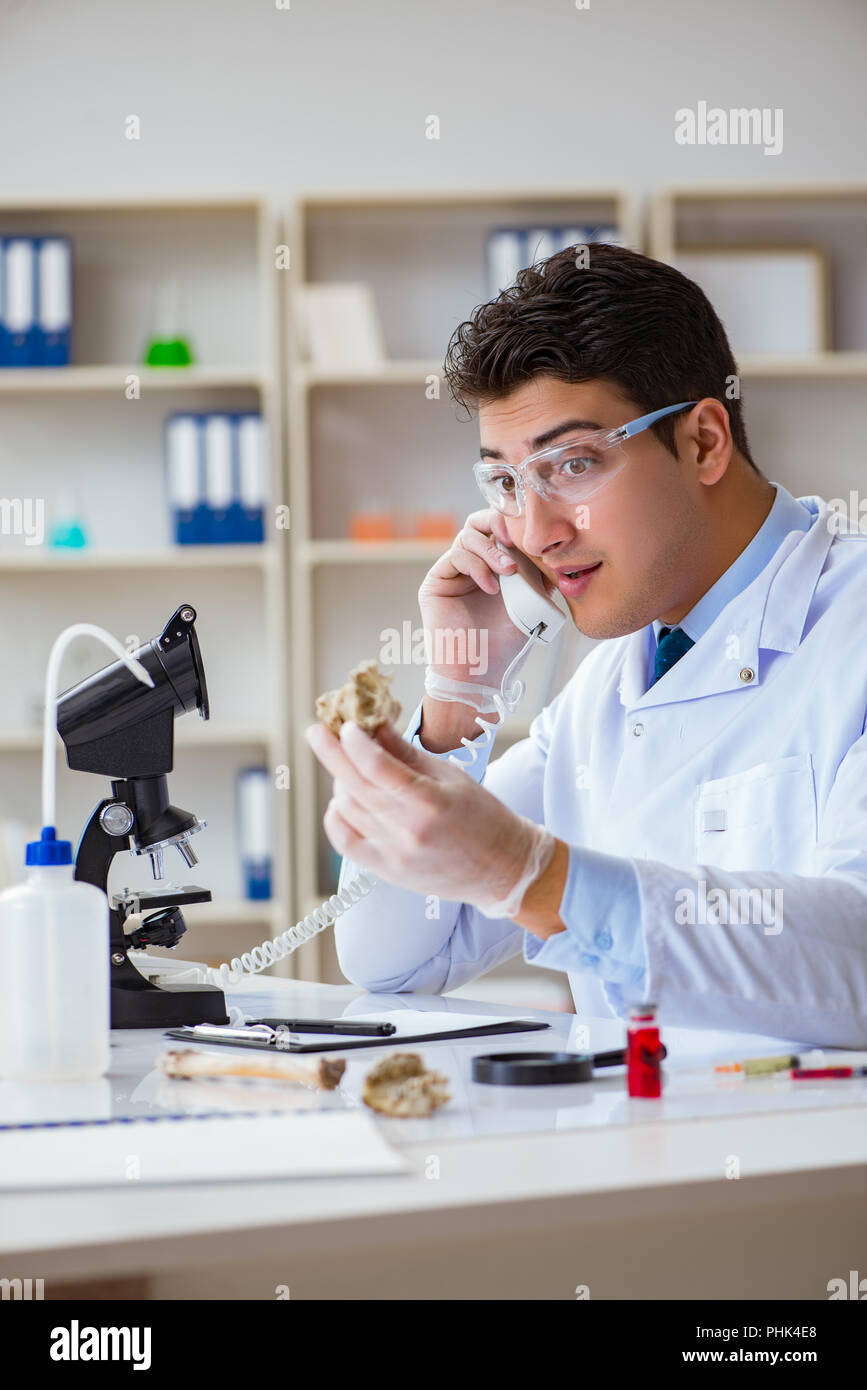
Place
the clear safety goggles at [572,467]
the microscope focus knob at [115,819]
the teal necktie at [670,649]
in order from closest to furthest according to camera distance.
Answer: the microscope focus knob at [115,819], the clear safety goggles at [572,467], the teal necktie at [670,649]

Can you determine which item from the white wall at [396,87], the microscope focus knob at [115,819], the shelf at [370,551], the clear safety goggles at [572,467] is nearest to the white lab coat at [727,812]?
the clear safety goggles at [572,467]

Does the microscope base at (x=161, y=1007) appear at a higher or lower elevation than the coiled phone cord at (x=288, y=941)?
lower

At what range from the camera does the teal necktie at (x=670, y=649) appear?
180 cm

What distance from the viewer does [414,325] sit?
12.9ft

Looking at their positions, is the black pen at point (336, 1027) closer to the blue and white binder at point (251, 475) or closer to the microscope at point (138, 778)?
the microscope at point (138, 778)

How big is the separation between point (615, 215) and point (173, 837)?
2951mm

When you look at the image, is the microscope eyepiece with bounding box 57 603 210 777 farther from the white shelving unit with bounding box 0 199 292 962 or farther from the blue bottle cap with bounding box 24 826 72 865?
the white shelving unit with bounding box 0 199 292 962

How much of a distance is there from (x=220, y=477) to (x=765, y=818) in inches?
95.6

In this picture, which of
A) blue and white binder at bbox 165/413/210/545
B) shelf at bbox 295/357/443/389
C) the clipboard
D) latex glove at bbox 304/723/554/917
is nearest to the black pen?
the clipboard

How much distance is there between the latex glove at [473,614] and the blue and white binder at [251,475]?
5.81 ft

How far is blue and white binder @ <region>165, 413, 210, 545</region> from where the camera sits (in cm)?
360

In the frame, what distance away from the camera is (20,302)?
12.0 ft
